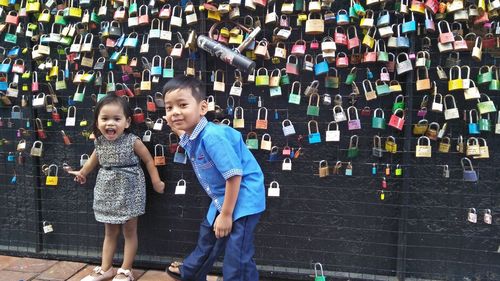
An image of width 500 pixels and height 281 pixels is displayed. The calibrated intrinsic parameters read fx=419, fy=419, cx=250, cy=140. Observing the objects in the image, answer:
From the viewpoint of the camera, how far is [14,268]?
3.84 meters

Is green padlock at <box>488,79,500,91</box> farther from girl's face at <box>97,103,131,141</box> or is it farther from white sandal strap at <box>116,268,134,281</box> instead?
white sandal strap at <box>116,268,134,281</box>

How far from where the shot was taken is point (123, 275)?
3.52 meters

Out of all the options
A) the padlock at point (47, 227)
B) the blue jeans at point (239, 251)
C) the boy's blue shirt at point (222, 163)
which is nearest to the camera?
the boy's blue shirt at point (222, 163)

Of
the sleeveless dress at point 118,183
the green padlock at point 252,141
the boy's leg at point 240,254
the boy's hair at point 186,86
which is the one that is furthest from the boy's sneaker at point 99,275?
the boy's hair at point 186,86

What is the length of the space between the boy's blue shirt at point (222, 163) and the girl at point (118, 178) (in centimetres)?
78

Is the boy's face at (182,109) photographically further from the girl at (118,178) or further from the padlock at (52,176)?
the padlock at (52,176)

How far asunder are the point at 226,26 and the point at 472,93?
2011 mm

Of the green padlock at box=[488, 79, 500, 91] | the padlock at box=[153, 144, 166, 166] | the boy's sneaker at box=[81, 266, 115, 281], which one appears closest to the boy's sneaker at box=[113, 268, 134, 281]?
the boy's sneaker at box=[81, 266, 115, 281]

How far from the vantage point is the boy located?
8.69ft

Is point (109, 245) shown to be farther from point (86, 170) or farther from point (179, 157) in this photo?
point (179, 157)

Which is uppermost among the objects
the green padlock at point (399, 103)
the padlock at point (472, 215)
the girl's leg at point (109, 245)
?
the green padlock at point (399, 103)

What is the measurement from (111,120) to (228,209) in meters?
1.33

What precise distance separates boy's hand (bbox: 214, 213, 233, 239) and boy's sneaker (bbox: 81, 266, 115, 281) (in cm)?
141

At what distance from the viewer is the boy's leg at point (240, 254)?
2.73 meters
